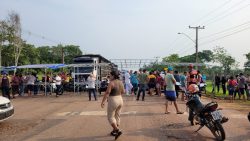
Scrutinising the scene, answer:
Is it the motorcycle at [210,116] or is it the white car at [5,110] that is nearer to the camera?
the motorcycle at [210,116]

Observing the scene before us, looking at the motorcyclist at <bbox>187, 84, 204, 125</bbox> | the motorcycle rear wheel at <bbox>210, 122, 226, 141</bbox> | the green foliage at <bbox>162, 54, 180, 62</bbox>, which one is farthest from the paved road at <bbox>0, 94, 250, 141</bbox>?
the green foliage at <bbox>162, 54, 180, 62</bbox>

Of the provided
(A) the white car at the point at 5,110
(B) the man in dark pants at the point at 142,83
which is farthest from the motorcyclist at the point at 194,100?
(B) the man in dark pants at the point at 142,83

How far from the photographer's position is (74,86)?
1228 inches

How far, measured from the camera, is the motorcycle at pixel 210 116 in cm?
966

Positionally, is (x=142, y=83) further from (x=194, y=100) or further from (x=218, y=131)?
(x=218, y=131)

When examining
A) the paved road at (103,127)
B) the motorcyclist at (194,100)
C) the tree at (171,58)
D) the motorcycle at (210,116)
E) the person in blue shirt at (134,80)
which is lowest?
the paved road at (103,127)

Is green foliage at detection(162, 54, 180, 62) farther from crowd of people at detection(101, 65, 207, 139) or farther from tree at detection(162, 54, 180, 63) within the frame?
crowd of people at detection(101, 65, 207, 139)

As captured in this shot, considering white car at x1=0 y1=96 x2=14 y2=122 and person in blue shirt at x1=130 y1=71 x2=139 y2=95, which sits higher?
person in blue shirt at x1=130 y1=71 x2=139 y2=95

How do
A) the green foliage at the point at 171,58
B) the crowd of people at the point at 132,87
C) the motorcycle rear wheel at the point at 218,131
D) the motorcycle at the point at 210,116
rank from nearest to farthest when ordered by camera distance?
the motorcycle rear wheel at the point at 218,131 < the motorcycle at the point at 210,116 < the crowd of people at the point at 132,87 < the green foliage at the point at 171,58

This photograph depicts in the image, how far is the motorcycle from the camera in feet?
31.7

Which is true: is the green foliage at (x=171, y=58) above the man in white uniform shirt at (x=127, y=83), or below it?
above

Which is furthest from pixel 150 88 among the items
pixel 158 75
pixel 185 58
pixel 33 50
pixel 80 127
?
pixel 185 58

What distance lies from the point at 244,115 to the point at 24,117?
8.03 metres

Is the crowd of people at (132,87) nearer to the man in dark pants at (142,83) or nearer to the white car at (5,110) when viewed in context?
the man in dark pants at (142,83)
